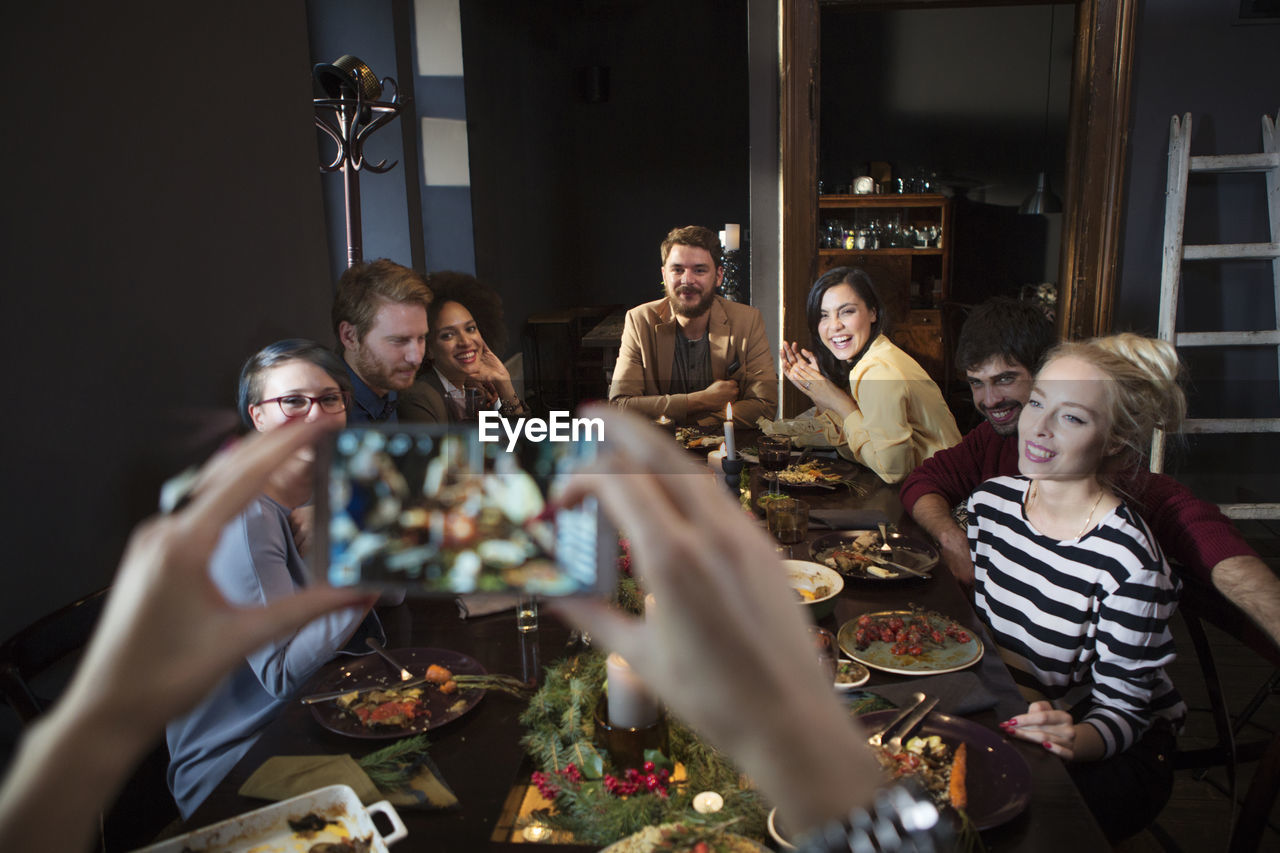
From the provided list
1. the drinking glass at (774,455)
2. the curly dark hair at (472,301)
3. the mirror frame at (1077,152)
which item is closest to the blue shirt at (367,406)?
the curly dark hair at (472,301)

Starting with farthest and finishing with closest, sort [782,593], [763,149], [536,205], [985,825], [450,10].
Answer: [536,205] < [450,10] < [763,149] < [985,825] < [782,593]

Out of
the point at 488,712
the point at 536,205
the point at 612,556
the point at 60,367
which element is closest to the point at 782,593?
the point at 612,556

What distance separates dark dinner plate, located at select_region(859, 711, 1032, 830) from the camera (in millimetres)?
893

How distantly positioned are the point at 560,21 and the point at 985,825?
6946 millimetres

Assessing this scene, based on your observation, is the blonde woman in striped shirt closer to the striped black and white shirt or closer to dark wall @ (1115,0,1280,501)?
the striped black and white shirt

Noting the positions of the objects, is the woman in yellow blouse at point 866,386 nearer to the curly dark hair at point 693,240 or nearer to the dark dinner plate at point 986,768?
the curly dark hair at point 693,240

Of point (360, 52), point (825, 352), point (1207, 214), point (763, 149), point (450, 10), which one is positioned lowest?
point (825, 352)

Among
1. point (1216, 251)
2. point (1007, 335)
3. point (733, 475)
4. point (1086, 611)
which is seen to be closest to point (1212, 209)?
point (1216, 251)

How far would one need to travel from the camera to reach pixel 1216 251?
3.27m

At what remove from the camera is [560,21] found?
6660 millimetres

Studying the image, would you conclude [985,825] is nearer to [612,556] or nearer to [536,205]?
[612,556]

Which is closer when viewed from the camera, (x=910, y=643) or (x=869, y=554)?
(x=910, y=643)

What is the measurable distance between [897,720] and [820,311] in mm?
2003

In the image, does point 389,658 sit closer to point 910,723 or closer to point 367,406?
point 910,723
